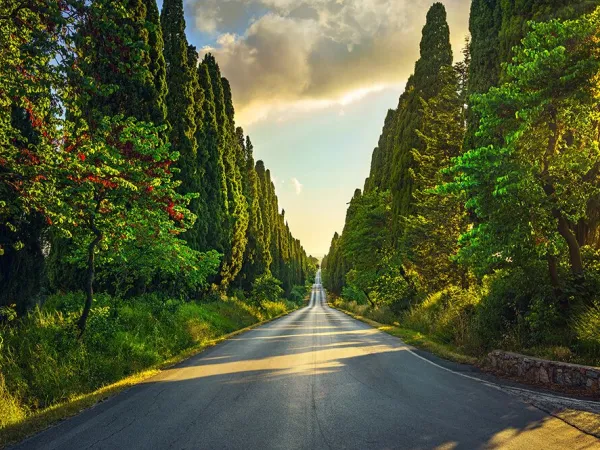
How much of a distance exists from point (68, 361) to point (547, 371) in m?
9.84

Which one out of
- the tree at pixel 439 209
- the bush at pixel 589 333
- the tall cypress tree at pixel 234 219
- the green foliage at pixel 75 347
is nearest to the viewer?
the green foliage at pixel 75 347

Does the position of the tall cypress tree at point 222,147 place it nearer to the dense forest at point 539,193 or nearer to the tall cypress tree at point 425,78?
the tall cypress tree at point 425,78

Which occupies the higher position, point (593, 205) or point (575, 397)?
point (593, 205)

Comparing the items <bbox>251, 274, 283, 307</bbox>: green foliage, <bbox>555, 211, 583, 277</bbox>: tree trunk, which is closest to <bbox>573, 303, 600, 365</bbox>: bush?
<bbox>555, 211, 583, 277</bbox>: tree trunk

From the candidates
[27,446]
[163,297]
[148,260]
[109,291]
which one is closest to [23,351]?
[27,446]

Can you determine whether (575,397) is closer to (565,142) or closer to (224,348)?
(565,142)

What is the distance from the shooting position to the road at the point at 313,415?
16.6 feet

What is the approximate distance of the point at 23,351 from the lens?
8016 millimetres

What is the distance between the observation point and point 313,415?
6105 mm

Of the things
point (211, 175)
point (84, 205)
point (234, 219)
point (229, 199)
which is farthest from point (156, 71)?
point (234, 219)

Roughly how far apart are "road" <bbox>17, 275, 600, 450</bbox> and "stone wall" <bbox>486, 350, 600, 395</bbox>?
1228 millimetres

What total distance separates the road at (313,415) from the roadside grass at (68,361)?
1.61ft

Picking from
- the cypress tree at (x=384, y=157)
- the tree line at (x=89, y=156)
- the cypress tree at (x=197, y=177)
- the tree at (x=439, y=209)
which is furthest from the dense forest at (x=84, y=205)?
the cypress tree at (x=384, y=157)

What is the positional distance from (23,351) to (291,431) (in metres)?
5.88
